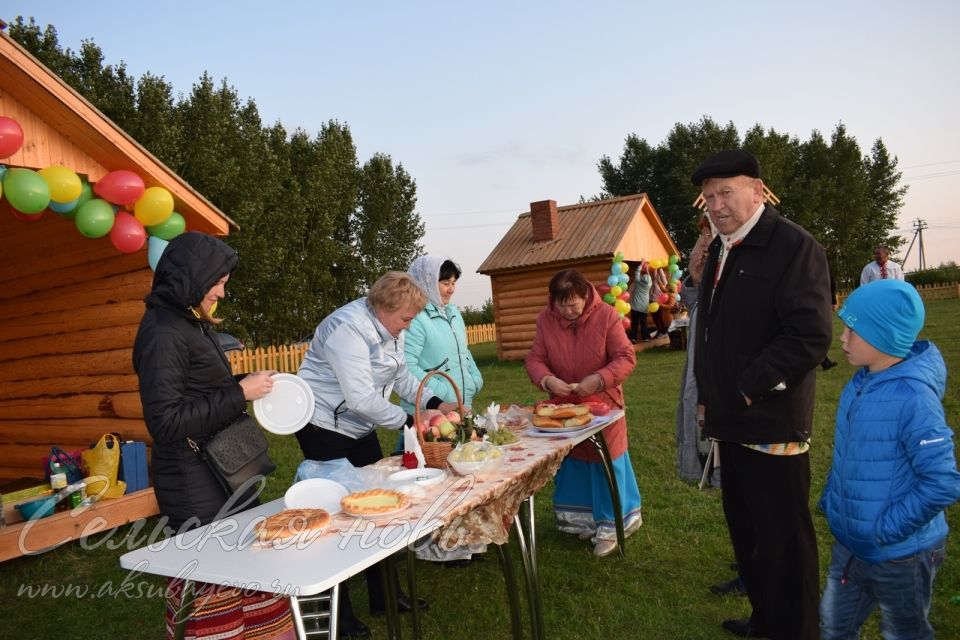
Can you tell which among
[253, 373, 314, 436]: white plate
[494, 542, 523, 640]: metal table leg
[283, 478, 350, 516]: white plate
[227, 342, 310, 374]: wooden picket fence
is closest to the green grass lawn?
[494, 542, 523, 640]: metal table leg


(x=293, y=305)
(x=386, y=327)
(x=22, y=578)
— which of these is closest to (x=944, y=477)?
(x=386, y=327)

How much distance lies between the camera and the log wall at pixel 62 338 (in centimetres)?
653

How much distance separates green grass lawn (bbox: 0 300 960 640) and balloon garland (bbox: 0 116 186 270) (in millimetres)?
2686

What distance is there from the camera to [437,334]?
4547 millimetres

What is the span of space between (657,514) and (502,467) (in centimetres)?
278

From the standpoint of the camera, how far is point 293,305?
1017 inches

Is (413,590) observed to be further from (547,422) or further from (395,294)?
(395,294)

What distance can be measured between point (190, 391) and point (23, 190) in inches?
124

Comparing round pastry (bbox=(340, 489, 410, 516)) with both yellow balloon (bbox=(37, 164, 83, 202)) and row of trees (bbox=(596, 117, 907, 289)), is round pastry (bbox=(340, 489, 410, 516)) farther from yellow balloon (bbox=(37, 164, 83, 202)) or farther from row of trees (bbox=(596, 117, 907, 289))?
row of trees (bbox=(596, 117, 907, 289))

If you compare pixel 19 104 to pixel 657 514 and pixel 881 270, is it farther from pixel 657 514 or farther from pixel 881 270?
pixel 881 270

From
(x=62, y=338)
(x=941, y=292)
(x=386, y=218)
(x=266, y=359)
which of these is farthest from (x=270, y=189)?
(x=941, y=292)

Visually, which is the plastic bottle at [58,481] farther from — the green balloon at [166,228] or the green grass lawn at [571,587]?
the green balloon at [166,228]

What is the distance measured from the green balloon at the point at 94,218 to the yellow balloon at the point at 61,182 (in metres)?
0.21

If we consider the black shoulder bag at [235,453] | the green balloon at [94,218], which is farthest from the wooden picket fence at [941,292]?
the black shoulder bag at [235,453]
